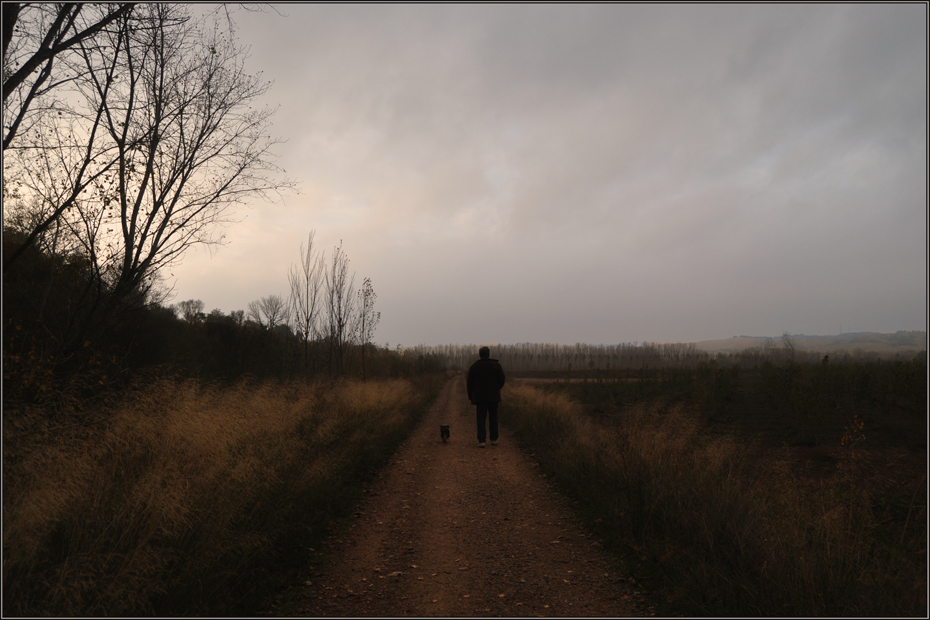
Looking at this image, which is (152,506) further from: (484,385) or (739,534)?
(484,385)

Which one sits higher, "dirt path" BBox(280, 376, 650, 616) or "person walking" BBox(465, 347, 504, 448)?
"person walking" BBox(465, 347, 504, 448)

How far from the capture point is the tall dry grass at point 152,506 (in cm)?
301

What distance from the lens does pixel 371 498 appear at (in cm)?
670

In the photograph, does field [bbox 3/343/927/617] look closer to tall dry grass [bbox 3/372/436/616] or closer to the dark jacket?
tall dry grass [bbox 3/372/436/616]

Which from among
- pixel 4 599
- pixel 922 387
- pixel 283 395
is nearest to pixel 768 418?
pixel 922 387

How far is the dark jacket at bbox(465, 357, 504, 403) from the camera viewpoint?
10664 mm

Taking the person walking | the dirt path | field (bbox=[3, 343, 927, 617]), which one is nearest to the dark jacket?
the person walking

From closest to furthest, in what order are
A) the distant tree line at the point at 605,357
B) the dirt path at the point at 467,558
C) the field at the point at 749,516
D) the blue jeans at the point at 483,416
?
A: the field at the point at 749,516
the dirt path at the point at 467,558
the blue jeans at the point at 483,416
the distant tree line at the point at 605,357

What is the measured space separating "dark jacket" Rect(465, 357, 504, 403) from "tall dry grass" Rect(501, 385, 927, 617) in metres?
3.70

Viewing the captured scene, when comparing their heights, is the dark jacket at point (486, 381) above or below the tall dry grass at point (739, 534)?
above

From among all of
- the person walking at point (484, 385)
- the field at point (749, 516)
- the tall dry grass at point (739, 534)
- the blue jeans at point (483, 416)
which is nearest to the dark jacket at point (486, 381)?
the person walking at point (484, 385)

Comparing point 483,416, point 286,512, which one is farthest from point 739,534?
point 483,416

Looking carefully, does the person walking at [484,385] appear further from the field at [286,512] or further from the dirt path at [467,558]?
the dirt path at [467,558]

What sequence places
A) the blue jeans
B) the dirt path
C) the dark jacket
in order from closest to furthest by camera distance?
the dirt path < the dark jacket < the blue jeans
